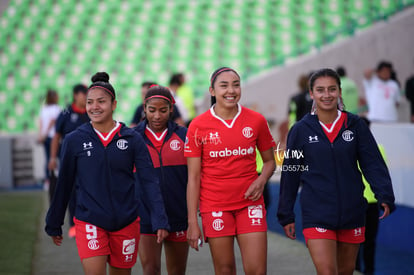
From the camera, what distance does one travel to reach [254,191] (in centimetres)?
425

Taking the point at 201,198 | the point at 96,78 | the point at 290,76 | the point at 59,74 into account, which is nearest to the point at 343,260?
the point at 201,198

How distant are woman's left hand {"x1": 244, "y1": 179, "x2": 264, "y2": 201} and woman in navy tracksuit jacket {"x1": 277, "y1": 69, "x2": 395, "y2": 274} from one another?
0.53 feet

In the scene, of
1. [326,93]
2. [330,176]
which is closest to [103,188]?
[330,176]

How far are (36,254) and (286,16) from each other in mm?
19327

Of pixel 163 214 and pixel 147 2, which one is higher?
→ pixel 147 2

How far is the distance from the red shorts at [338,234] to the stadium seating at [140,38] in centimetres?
1768

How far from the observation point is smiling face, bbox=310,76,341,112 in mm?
4242

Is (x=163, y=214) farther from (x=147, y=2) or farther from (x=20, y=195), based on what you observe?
(x=147, y=2)

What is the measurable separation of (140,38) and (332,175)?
68.7ft

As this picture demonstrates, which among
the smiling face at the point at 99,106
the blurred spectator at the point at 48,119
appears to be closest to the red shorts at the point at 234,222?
the smiling face at the point at 99,106

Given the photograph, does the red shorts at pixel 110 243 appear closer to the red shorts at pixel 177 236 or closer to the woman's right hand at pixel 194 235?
the woman's right hand at pixel 194 235

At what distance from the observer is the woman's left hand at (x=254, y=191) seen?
4242 millimetres

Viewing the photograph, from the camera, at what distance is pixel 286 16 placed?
24.8 meters

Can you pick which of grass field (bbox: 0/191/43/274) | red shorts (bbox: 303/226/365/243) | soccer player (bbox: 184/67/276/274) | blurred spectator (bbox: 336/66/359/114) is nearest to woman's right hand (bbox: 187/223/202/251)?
soccer player (bbox: 184/67/276/274)
